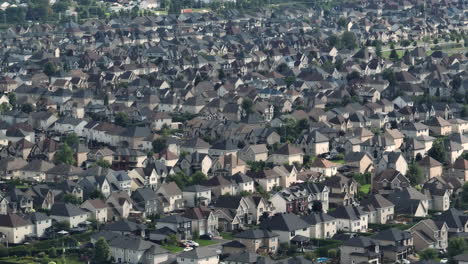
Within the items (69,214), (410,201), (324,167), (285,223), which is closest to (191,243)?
(285,223)

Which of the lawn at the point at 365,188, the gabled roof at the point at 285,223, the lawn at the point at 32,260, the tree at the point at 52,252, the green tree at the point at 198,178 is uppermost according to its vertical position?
the gabled roof at the point at 285,223

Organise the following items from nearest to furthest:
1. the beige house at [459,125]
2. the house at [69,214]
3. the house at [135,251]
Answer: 1. the house at [135,251]
2. the house at [69,214]
3. the beige house at [459,125]

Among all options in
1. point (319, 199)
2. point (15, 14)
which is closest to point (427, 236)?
point (319, 199)

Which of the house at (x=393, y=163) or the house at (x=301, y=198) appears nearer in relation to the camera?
the house at (x=301, y=198)

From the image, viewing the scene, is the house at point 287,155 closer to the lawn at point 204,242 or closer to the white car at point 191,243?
the lawn at point 204,242

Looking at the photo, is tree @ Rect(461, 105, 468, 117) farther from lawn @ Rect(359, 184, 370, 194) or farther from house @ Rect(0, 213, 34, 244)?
house @ Rect(0, 213, 34, 244)

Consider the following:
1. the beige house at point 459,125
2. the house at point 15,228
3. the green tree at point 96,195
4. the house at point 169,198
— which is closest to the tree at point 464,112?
the beige house at point 459,125

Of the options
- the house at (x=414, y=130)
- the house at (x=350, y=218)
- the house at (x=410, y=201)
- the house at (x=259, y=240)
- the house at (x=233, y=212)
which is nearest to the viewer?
the house at (x=259, y=240)
